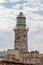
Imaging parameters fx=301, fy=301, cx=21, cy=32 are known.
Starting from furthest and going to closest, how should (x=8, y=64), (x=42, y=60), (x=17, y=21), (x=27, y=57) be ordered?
(x=17, y=21), (x=27, y=57), (x=42, y=60), (x=8, y=64)

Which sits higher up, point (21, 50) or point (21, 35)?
point (21, 35)

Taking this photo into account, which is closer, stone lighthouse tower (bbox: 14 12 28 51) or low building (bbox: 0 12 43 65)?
low building (bbox: 0 12 43 65)

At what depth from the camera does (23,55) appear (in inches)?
2032

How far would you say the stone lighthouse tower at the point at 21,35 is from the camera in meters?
53.3

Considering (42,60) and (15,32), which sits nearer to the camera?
(42,60)

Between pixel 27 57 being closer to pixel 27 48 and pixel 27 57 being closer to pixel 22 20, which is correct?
pixel 27 48

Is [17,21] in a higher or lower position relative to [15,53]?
higher

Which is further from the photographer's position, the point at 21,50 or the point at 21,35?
the point at 21,35

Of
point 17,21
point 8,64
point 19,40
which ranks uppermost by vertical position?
point 17,21

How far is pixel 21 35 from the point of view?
53781 millimetres

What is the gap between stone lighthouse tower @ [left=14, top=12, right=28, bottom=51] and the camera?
5334cm

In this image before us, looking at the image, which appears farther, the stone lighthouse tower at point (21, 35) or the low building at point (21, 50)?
the stone lighthouse tower at point (21, 35)

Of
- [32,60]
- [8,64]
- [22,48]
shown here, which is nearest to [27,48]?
[22,48]

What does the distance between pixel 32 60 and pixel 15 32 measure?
7172mm
